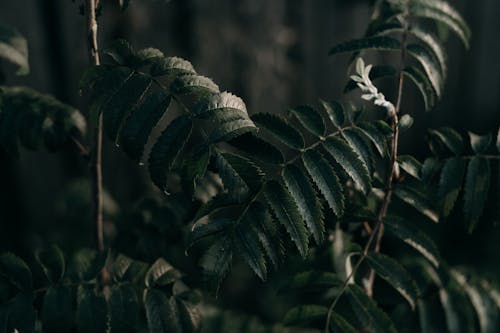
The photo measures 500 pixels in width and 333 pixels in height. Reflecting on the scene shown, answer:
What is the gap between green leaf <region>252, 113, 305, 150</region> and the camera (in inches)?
41.5

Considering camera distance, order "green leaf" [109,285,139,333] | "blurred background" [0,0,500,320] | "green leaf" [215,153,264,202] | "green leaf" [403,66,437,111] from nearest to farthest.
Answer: "green leaf" [215,153,264,202] → "green leaf" [109,285,139,333] → "green leaf" [403,66,437,111] → "blurred background" [0,0,500,320]

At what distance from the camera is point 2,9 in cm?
231

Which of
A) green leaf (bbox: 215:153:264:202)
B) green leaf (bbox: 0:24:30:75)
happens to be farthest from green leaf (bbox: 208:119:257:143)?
green leaf (bbox: 0:24:30:75)

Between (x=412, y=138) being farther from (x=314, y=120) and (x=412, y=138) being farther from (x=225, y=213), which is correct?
(x=314, y=120)

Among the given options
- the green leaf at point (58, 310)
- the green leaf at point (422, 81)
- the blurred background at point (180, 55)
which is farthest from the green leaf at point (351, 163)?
the blurred background at point (180, 55)

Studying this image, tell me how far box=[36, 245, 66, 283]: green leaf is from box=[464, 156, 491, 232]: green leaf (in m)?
0.72

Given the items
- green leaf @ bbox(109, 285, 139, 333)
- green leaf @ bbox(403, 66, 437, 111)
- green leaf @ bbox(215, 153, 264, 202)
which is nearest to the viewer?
green leaf @ bbox(215, 153, 264, 202)

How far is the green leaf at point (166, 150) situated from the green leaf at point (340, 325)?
0.40m

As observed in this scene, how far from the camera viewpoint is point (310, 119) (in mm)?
1091

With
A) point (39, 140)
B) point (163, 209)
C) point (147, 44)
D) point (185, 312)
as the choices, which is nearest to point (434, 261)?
point (185, 312)

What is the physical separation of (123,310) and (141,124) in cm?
33

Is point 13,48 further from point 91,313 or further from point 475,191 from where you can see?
point 475,191

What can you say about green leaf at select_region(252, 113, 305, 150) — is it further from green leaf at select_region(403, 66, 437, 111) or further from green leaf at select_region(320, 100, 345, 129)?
green leaf at select_region(403, 66, 437, 111)

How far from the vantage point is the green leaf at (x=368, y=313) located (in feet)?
3.52
